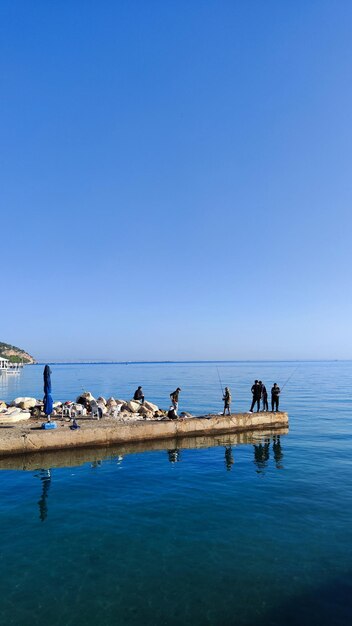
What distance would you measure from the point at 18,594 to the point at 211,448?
13.6m

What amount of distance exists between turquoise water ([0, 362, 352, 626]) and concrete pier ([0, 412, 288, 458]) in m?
1.71

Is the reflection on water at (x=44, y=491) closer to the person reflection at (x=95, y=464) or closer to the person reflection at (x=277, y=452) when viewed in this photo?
the person reflection at (x=95, y=464)

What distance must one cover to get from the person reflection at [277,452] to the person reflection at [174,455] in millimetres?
4624

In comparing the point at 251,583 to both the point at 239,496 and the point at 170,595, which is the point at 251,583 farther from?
the point at 239,496

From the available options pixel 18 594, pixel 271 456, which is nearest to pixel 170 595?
pixel 18 594

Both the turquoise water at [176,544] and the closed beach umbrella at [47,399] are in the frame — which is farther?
the closed beach umbrella at [47,399]

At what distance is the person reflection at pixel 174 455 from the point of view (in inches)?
688

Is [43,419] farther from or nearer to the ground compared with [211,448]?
farther from the ground

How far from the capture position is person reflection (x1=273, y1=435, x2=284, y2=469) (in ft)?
55.6

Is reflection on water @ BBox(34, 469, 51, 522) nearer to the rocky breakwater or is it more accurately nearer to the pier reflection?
the pier reflection

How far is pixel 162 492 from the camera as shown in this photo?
43.2 feet

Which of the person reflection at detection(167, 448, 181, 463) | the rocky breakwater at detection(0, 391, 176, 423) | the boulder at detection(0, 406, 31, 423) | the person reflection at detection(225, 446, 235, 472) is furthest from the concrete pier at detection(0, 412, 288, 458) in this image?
the person reflection at detection(225, 446, 235, 472)

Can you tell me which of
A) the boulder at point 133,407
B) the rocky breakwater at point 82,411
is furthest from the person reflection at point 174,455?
the boulder at point 133,407

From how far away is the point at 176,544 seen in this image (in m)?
9.34
